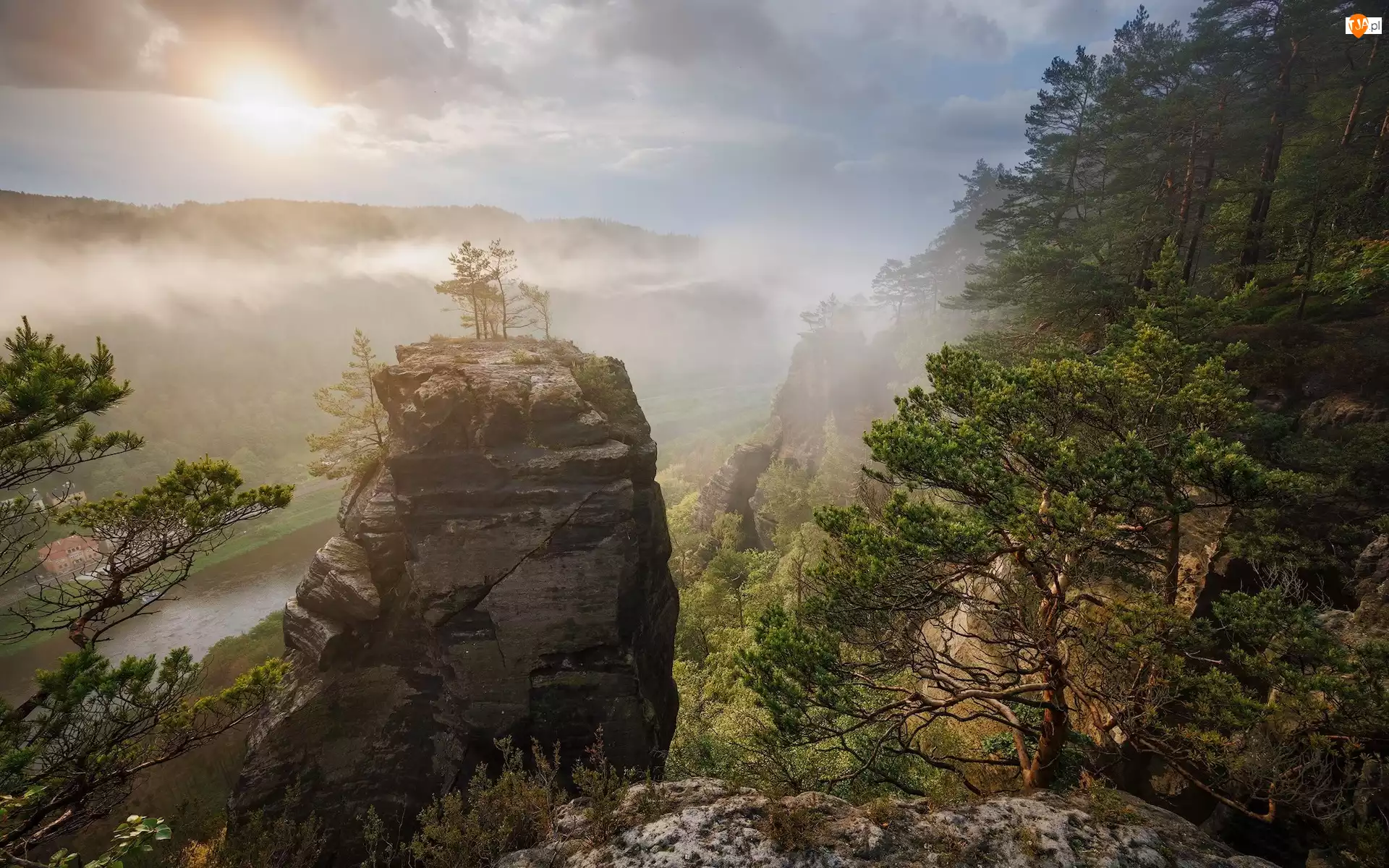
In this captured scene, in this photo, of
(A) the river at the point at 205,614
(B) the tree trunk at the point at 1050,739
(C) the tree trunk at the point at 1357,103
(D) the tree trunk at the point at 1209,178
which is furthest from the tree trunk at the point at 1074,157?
(A) the river at the point at 205,614

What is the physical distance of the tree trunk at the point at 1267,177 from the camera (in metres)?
22.3

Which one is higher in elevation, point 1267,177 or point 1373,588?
point 1267,177

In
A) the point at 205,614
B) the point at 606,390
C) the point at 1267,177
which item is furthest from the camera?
the point at 205,614

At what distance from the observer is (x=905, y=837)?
8.69 meters

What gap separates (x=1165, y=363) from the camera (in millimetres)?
10438

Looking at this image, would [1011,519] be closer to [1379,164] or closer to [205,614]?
[1379,164]

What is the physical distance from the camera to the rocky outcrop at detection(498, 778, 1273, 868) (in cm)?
802

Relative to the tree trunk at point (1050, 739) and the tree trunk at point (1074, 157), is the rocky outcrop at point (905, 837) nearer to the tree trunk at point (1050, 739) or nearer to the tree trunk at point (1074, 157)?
the tree trunk at point (1050, 739)

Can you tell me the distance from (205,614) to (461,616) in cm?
7137

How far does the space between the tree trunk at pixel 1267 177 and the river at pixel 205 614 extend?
273 feet

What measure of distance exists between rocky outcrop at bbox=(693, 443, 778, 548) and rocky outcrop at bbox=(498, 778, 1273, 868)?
55.4 meters

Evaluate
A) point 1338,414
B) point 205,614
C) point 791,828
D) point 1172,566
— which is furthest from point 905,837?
point 205,614

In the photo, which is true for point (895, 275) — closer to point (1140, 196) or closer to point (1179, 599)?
point (1140, 196)

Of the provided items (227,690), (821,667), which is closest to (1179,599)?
(821,667)
